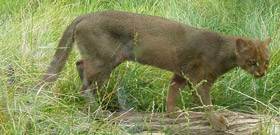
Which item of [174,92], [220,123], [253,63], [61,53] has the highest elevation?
[61,53]

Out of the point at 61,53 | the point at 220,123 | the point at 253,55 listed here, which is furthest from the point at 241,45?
the point at 61,53

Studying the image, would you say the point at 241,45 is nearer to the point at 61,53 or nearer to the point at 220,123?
the point at 220,123

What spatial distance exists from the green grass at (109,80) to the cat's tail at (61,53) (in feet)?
0.37

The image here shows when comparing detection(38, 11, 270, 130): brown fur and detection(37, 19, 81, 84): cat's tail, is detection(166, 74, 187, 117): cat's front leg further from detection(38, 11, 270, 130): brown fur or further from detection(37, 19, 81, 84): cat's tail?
detection(37, 19, 81, 84): cat's tail

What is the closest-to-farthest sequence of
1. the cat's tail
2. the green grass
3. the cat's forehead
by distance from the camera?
the green grass → the cat's forehead → the cat's tail

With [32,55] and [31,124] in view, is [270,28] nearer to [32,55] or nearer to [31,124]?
[32,55]

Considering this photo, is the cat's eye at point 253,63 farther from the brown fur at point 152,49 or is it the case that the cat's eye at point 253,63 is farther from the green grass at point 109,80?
the green grass at point 109,80

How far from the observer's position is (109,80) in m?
4.79

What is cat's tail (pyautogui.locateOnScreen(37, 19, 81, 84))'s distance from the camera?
4.35 m

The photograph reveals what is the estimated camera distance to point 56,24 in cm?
611

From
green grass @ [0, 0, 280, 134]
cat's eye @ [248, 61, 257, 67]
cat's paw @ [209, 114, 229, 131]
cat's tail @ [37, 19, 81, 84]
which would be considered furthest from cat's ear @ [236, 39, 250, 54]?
cat's tail @ [37, 19, 81, 84]

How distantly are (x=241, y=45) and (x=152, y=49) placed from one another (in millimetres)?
913

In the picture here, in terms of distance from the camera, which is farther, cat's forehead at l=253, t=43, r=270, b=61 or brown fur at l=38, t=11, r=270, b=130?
brown fur at l=38, t=11, r=270, b=130

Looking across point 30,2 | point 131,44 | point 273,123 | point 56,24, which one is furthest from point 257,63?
point 30,2
